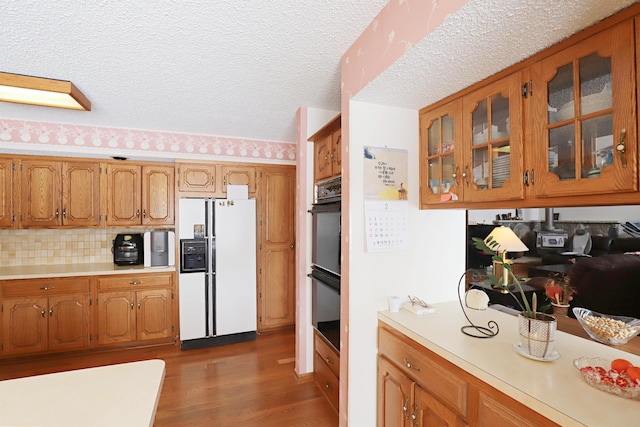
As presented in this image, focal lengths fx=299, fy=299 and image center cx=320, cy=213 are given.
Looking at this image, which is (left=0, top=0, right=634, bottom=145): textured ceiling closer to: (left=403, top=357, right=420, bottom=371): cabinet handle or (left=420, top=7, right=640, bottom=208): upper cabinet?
(left=420, top=7, right=640, bottom=208): upper cabinet

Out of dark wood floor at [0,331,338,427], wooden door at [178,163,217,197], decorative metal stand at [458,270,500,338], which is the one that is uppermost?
wooden door at [178,163,217,197]

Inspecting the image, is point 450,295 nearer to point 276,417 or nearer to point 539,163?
point 539,163

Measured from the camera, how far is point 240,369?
9.55 feet

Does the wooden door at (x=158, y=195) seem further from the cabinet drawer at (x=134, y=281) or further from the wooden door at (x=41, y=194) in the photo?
the wooden door at (x=41, y=194)

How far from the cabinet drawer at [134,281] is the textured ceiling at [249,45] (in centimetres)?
182

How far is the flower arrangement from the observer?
145 centimetres

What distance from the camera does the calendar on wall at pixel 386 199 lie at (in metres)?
1.77

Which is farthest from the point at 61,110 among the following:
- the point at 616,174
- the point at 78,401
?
the point at 616,174

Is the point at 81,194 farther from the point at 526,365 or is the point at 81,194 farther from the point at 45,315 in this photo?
the point at 526,365

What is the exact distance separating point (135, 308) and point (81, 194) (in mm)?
1380

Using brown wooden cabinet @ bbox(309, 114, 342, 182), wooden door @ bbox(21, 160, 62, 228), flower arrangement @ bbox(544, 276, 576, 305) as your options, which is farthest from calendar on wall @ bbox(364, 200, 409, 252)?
wooden door @ bbox(21, 160, 62, 228)

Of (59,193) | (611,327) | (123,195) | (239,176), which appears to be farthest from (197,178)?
(611,327)

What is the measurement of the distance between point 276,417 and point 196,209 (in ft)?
7.32

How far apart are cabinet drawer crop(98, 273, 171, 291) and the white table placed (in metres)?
2.34
